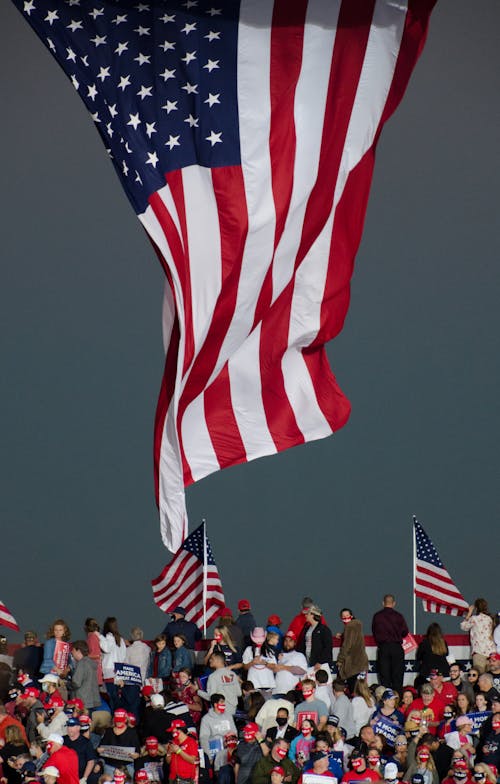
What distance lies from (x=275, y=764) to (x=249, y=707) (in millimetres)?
1355

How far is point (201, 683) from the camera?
1664 centimetres

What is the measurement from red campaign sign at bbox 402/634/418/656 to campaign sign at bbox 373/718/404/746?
2.41 m

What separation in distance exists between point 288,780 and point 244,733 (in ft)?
2.35

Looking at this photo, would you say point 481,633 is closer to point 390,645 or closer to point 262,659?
point 390,645

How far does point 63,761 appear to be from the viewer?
14.0m

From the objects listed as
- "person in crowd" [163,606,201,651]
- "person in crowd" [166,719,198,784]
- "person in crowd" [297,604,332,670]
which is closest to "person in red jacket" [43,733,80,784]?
"person in crowd" [166,719,198,784]

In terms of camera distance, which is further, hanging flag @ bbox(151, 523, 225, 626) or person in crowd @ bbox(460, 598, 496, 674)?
hanging flag @ bbox(151, 523, 225, 626)

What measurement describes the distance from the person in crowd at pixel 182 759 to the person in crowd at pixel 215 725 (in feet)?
2.47

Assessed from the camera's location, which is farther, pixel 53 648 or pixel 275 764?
pixel 53 648

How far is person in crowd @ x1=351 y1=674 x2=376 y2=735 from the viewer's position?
1611 cm

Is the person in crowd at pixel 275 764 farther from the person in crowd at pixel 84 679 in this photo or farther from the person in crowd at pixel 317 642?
the person in crowd at pixel 317 642

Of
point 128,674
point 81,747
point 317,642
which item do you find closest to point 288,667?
point 317,642

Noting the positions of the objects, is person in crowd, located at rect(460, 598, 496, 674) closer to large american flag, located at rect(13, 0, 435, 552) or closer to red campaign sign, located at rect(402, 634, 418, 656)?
red campaign sign, located at rect(402, 634, 418, 656)

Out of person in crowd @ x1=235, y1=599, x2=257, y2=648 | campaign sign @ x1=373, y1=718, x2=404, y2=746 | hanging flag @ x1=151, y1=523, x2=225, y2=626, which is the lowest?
campaign sign @ x1=373, y1=718, x2=404, y2=746
